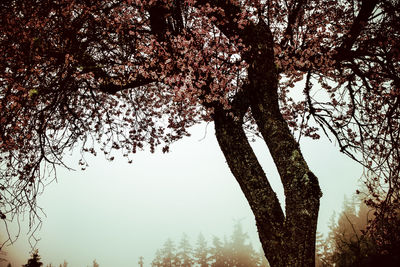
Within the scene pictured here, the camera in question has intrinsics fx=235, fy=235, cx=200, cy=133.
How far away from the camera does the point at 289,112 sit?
9.52 m

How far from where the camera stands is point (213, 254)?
37.1 metres

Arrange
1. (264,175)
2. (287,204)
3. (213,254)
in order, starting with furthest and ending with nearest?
1. (213,254)
2. (264,175)
3. (287,204)

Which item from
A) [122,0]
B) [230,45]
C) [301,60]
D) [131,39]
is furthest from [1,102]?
[301,60]

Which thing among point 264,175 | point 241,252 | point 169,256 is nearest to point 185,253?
point 169,256

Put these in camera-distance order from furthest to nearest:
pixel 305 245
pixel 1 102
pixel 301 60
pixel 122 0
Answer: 1. pixel 122 0
2. pixel 301 60
3. pixel 1 102
4. pixel 305 245

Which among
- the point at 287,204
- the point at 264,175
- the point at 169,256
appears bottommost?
the point at 287,204

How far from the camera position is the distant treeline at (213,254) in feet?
120

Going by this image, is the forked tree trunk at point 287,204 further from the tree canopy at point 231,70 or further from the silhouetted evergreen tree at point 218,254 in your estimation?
the silhouetted evergreen tree at point 218,254

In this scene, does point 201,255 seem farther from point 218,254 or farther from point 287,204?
point 287,204

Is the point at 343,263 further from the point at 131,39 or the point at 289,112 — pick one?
the point at 131,39

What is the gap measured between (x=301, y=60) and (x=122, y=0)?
515 centimetres

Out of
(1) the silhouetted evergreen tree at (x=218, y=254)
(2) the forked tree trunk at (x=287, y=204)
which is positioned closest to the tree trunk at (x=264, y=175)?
(2) the forked tree trunk at (x=287, y=204)

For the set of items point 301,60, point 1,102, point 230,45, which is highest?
point 230,45

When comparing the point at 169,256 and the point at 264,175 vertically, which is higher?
the point at 169,256
